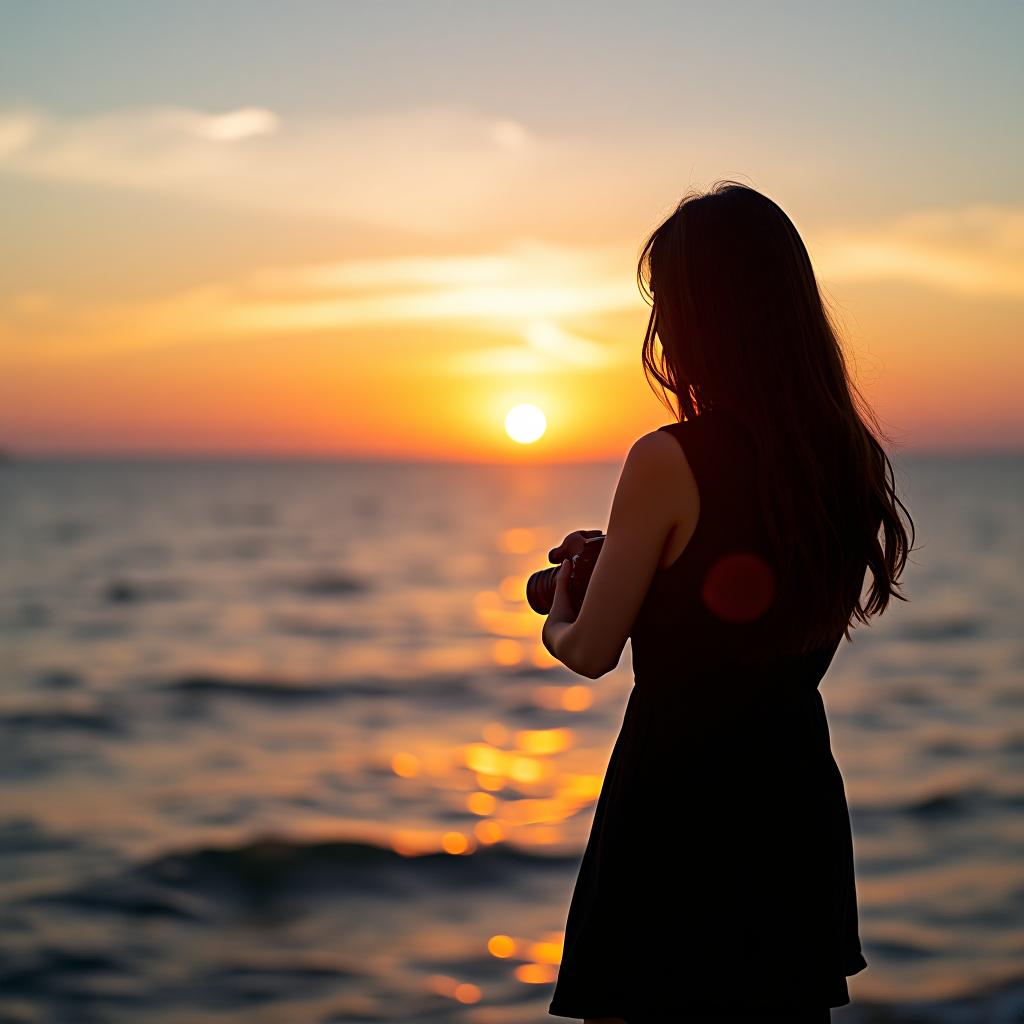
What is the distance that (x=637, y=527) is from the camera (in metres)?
1.93

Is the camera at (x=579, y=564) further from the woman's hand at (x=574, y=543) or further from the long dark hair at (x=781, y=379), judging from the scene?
the long dark hair at (x=781, y=379)

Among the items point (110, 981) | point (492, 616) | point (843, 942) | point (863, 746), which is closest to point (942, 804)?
point (863, 746)

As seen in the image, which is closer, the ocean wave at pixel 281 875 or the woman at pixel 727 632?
the woman at pixel 727 632

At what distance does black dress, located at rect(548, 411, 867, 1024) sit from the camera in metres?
2.05

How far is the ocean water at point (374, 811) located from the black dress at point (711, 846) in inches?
3.6

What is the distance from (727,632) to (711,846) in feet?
1.26

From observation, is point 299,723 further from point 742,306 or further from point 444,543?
point 444,543

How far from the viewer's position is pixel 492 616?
26781 mm

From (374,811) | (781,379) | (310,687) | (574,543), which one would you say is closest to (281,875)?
(374,811)

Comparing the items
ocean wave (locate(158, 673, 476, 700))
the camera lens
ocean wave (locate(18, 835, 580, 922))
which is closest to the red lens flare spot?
the camera lens

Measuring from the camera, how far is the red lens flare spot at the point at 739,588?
1.97m

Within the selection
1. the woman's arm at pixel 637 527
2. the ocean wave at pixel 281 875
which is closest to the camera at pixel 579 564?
the woman's arm at pixel 637 527

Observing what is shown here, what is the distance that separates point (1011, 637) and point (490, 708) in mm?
10089

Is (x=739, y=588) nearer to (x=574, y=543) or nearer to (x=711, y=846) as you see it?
(x=574, y=543)
